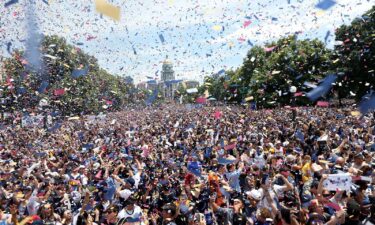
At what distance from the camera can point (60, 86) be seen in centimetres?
5603

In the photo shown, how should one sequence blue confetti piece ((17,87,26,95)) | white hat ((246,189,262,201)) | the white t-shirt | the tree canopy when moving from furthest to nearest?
1. blue confetti piece ((17,87,26,95))
2. the tree canopy
3. the white t-shirt
4. white hat ((246,189,262,201))

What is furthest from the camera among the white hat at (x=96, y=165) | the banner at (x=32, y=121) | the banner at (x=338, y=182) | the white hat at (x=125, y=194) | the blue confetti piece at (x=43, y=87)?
the blue confetti piece at (x=43, y=87)

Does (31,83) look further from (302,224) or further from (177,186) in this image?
(302,224)

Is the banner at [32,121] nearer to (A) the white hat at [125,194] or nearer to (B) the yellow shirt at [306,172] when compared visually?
(A) the white hat at [125,194]

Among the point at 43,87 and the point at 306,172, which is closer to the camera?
the point at 306,172

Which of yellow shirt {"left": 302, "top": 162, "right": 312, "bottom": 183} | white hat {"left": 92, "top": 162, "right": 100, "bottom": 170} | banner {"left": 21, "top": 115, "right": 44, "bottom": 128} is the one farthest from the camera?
banner {"left": 21, "top": 115, "right": 44, "bottom": 128}

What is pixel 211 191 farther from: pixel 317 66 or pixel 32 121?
pixel 317 66

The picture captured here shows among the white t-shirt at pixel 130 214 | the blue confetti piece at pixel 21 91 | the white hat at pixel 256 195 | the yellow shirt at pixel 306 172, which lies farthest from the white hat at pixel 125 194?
the blue confetti piece at pixel 21 91

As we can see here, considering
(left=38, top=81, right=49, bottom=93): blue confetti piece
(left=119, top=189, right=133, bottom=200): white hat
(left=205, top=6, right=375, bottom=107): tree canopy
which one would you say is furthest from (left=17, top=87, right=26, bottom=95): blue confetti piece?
(left=119, top=189, right=133, bottom=200): white hat

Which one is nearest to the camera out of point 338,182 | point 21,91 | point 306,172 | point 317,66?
point 338,182

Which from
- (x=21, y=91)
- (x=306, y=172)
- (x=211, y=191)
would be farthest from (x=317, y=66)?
(x=211, y=191)

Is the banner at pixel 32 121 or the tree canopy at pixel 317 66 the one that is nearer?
the banner at pixel 32 121

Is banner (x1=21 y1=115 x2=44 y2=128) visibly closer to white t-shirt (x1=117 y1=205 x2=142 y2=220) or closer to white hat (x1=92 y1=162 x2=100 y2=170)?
white hat (x1=92 y1=162 x2=100 y2=170)

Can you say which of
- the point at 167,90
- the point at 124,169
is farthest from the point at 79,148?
the point at 167,90
